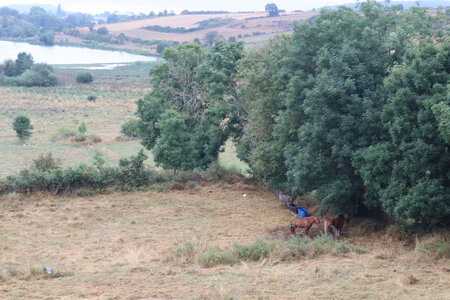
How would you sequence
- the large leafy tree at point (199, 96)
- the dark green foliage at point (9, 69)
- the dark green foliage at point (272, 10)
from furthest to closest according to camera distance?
the dark green foliage at point (272, 10) < the dark green foliage at point (9, 69) < the large leafy tree at point (199, 96)

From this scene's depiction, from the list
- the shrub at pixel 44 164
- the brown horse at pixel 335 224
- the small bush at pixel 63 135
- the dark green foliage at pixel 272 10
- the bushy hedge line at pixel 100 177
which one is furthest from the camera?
the dark green foliage at pixel 272 10

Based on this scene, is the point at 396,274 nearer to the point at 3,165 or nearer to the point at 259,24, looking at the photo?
the point at 3,165

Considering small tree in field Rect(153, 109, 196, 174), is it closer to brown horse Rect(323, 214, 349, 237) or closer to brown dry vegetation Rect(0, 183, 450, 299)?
brown dry vegetation Rect(0, 183, 450, 299)

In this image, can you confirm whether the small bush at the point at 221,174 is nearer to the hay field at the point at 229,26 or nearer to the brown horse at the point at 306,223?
the brown horse at the point at 306,223

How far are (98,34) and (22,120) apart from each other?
13493 centimetres

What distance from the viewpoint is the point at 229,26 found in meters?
116

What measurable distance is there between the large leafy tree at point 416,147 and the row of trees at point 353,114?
0.03 meters

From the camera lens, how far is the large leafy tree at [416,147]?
497 inches

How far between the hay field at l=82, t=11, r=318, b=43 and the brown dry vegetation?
4408cm

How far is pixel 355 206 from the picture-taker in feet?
53.5

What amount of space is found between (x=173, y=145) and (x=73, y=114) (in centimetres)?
4095

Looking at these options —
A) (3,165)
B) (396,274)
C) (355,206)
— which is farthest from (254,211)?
(3,165)

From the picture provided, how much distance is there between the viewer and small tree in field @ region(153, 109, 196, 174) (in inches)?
927

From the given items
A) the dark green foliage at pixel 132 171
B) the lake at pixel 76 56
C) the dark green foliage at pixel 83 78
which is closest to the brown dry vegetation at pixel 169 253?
the dark green foliage at pixel 132 171
